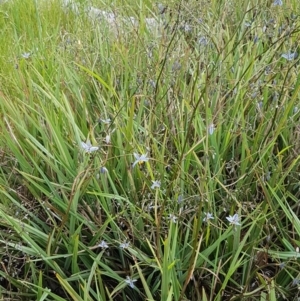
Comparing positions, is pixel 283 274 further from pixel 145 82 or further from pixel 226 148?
pixel 145 82

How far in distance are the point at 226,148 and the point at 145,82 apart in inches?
12.8

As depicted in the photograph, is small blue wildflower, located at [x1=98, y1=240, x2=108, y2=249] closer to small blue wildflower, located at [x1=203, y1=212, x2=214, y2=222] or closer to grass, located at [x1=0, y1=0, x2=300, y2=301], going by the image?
grass, located at [x1=0, y1=0, x2=300, y2=301]

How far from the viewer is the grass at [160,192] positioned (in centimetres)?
109

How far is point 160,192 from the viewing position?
117 centimetres

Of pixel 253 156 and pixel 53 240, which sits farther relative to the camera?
pixel 253 156

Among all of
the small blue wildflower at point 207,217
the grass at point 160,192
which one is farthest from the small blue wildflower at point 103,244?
the small blue wildflower at point 207,217

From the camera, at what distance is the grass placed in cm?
109

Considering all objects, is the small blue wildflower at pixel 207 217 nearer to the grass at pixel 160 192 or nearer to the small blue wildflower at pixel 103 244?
the grass at pixel 160 192

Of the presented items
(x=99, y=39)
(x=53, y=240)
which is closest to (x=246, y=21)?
(x=99, y=39)

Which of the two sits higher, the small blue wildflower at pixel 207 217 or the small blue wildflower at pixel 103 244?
the small blue wildflower at pixel 207 217

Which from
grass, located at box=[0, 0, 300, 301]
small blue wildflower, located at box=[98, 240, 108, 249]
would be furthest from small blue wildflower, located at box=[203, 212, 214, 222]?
small blue wildflower, located at box=[98, 240, 108, 249]

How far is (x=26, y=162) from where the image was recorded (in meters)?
1.35

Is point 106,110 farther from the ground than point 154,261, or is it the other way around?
point 106,110

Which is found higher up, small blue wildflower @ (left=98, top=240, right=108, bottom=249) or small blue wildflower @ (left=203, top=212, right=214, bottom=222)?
small blue wildflower @ (left=203, top=212, right=214, bottom=222)
